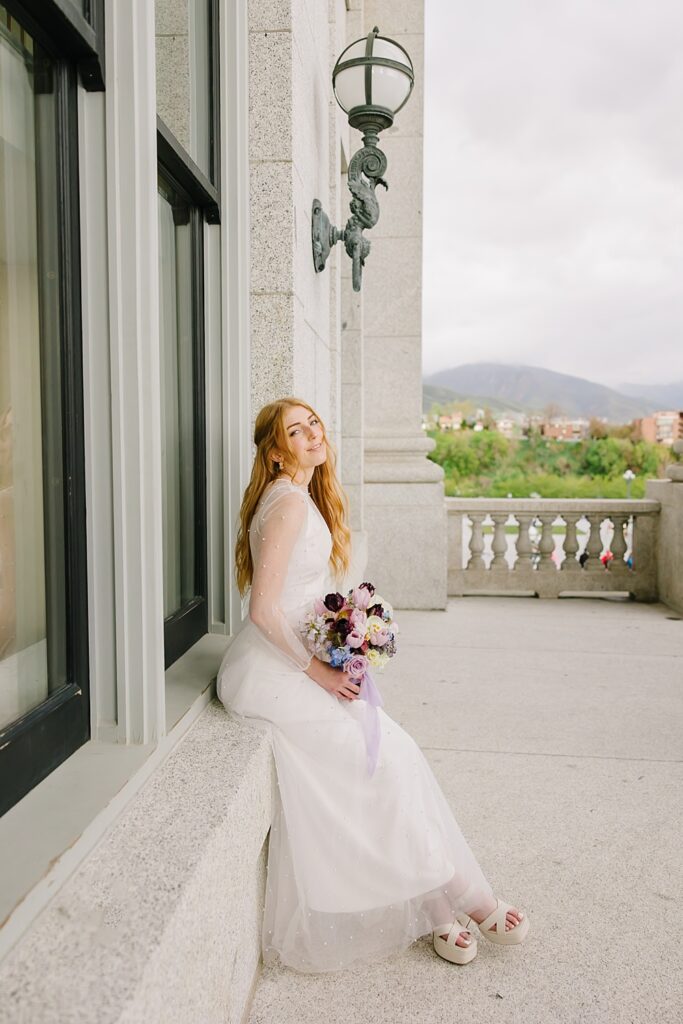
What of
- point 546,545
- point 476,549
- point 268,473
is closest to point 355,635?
point 268,473

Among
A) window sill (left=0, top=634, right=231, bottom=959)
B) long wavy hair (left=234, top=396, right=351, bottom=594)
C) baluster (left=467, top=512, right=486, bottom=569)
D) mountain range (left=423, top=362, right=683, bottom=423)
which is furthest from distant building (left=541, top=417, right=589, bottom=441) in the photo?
mountain range (left=423, top=362, right=683, bottom=423)

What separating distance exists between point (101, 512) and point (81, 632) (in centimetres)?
26

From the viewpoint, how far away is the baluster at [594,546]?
8297mm

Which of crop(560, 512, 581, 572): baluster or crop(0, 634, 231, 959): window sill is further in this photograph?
crop(560, 512, 581, 572): baluster

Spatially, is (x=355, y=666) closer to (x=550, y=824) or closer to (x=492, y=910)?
(x=492, y=910)

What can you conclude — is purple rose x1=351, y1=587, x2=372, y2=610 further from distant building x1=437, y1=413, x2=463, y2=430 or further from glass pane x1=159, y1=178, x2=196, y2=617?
distant building x1=437, y1=413, x2=463, y2=430

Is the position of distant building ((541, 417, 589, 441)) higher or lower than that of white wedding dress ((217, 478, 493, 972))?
higher

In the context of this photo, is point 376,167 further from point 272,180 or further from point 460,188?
point 460,188

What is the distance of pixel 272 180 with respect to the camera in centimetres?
306

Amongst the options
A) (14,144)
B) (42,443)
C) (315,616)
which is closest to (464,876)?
(315,616)

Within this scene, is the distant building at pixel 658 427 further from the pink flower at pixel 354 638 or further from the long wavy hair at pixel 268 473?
the pink flower at pixel 354 638

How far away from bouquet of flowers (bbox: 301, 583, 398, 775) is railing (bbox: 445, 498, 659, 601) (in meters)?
6.10

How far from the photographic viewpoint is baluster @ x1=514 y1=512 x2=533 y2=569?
27.4 feet

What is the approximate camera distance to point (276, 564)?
2254mm
